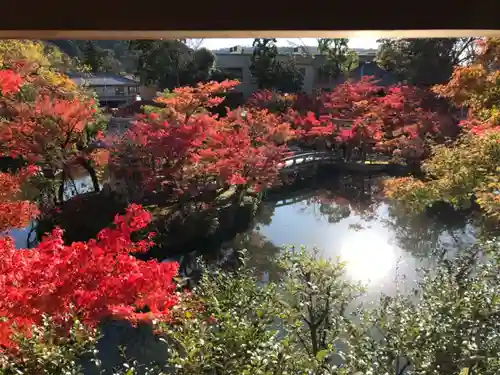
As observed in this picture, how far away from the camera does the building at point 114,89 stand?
11930 mm

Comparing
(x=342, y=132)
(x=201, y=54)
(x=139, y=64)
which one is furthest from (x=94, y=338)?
(x=201, y=54)

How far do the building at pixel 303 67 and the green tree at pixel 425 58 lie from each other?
2.50 m

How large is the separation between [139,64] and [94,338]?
426 inches

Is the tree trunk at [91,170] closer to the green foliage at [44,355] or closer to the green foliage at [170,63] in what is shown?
the green foliage at [170,63]

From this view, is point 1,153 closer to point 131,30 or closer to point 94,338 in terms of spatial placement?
point 94,338

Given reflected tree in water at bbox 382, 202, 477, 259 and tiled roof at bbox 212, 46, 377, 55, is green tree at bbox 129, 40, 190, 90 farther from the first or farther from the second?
reflected tree in water at bbox 382, 202, 477, 259

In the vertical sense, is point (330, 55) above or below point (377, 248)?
above

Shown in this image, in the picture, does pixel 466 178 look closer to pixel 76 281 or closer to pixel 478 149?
pixel 478 149

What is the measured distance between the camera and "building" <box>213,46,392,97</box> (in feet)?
46.6

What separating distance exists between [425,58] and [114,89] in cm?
830

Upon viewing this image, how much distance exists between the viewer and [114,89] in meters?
12.4

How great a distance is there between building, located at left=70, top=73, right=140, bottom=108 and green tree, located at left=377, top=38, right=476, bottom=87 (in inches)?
270

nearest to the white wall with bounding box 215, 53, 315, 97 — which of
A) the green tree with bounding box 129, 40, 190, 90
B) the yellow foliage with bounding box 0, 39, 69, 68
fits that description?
the green tree with bounding box 129, 40, 190, 90

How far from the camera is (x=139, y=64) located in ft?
37.4
